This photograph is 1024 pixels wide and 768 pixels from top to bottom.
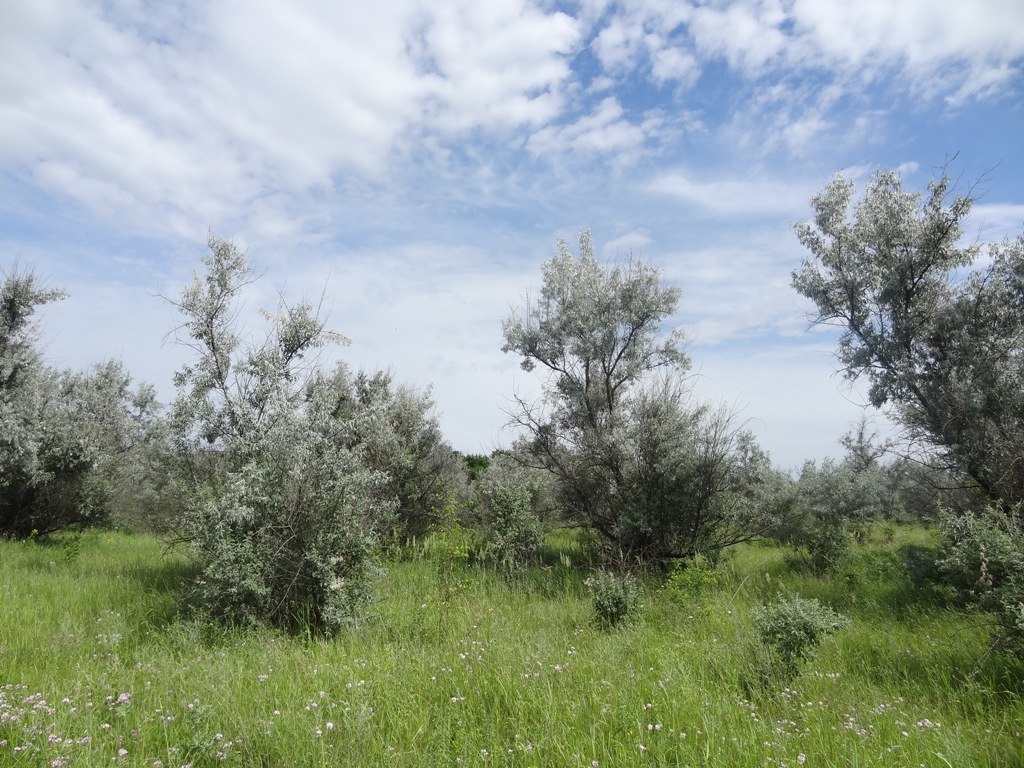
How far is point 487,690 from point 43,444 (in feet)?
43.6

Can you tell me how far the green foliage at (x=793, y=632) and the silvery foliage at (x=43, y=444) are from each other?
39.8 ft

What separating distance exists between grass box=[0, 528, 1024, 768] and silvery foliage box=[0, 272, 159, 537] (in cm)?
556

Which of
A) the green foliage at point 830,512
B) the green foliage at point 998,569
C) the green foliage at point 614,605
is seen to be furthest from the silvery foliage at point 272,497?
the green foliage at point 830,512

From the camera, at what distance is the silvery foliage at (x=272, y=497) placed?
22.9 ft

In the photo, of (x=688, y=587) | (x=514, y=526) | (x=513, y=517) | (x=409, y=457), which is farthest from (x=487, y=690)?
(x=409, y=457)

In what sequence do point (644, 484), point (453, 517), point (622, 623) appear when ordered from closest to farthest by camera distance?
point (622, 623) < point (644, 484) < point (453, 517)

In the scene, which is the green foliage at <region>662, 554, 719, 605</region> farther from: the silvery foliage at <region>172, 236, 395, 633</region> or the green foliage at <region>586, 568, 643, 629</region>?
the silvery foliage at <region>172, 236, 395, 633</region>

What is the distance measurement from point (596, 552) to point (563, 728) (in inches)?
348

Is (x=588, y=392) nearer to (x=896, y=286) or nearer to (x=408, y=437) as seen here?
(x=408, y=437)

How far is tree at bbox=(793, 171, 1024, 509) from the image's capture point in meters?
8.94

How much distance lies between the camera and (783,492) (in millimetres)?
12672

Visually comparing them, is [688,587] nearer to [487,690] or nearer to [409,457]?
[487,690]

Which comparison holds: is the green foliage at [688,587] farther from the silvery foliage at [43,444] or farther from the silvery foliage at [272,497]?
the silvery foliage at [43,444]

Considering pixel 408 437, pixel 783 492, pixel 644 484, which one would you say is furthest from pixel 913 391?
pixel 408 437
